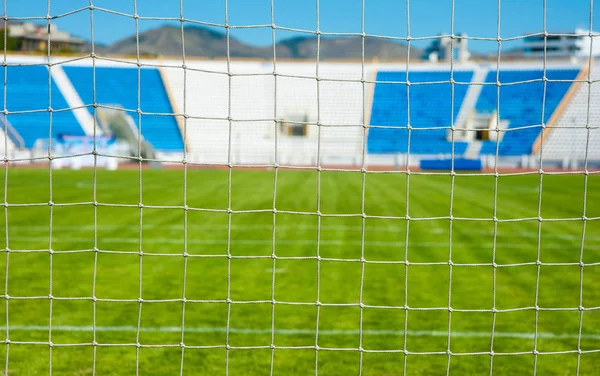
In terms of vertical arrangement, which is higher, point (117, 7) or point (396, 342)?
point (117, 7)

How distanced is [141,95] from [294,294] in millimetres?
24018

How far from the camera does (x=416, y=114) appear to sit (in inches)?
984

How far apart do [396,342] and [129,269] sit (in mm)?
2807

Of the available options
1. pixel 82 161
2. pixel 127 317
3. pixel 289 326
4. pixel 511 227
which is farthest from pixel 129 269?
pixel 82 161

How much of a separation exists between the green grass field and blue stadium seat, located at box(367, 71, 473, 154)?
14.9m

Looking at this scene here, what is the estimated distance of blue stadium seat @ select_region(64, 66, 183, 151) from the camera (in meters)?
26.7

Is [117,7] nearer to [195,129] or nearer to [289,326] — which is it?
[289,326]

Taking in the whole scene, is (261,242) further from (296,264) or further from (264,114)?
(264,114)

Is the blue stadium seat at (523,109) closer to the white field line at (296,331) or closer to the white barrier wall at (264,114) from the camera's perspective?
the white barrier wall at (264,114)

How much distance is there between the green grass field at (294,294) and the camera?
351 cm

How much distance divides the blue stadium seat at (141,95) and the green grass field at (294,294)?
1698 centimetres

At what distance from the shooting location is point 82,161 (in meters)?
22.9

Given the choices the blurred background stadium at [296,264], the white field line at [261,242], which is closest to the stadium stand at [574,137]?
the blurred background stadium at [296,264]

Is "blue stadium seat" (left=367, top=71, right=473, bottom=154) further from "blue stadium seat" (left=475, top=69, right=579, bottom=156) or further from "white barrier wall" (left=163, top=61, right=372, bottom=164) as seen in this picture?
"blue stadium seat" (left=475, top=69, right=579, bottom=156)
